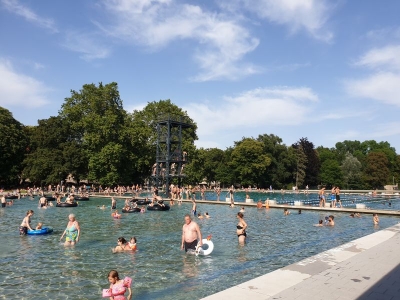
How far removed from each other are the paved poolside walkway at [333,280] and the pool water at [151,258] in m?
2.06

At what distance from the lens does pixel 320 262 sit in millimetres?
9719

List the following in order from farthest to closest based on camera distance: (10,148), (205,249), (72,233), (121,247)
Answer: (10,148) < (72,233) < (121,247) < (205,249)

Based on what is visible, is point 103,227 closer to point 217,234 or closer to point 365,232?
point 217,234

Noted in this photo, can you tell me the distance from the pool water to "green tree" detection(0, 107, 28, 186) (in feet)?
142

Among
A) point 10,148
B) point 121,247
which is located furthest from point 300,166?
point 121,247

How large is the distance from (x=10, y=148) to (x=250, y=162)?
48933 millimetres

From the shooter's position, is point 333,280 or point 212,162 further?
point 212,162

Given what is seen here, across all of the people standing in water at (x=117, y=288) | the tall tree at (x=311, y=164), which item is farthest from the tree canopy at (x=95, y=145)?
the people standing in water at (x=117, y=288)

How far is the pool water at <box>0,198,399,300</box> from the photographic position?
→ 973 centimetres

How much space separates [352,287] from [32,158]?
208ft

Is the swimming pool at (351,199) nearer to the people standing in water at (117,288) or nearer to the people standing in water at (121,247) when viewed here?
the people standing in water at (121,247)

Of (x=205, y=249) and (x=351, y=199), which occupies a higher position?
(x=351, y=199)

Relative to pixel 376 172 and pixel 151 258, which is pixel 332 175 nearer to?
pixel 376 172

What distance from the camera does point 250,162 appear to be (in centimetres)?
8088
